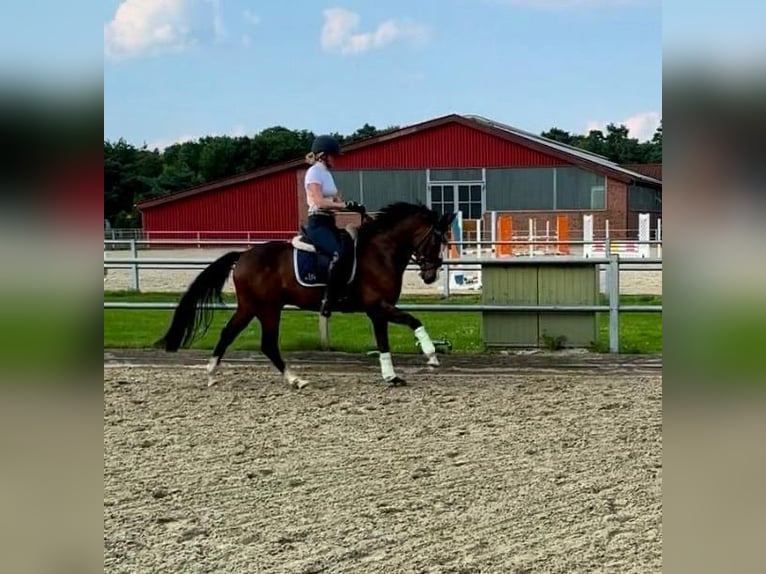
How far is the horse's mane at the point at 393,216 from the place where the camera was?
725cm

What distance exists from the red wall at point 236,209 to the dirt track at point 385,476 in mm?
28025

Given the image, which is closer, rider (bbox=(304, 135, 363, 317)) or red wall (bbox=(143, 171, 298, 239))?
rider (bbox=(304, 135, 363, 317))

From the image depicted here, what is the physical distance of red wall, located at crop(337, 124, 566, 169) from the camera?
3344 cm

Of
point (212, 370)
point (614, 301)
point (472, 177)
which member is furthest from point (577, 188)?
point (212, 370)

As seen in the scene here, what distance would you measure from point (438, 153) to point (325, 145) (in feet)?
89.2

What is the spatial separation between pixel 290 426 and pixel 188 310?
222cm

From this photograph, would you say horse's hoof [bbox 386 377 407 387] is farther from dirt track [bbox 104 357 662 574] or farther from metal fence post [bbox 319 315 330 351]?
metal fence post [bbox 319 315 330 351]

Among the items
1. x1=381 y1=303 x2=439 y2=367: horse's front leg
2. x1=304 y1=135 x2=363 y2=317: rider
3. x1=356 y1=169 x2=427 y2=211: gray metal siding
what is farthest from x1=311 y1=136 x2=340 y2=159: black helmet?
x1=356 y1=169 x2=427 y2=211: gray metal siding

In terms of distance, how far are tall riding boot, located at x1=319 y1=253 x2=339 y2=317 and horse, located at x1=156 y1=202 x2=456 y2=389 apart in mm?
80

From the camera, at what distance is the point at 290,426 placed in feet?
18.1

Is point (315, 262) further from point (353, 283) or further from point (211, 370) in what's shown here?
point (211, 370)
